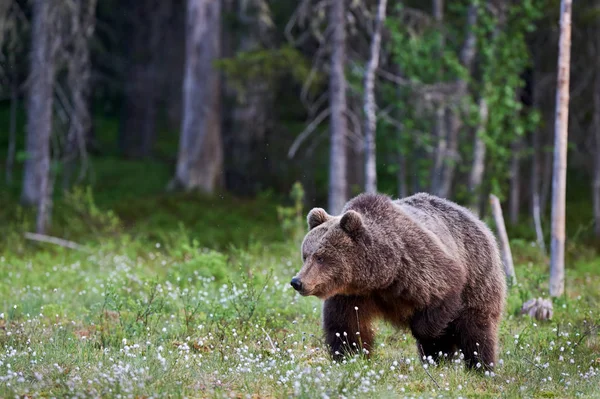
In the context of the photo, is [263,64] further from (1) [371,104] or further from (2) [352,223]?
(2) [352,223]

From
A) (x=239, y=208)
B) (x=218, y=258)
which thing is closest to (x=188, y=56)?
(x=239, y=208)

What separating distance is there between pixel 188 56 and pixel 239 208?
4.40 m

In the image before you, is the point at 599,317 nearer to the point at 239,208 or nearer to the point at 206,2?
the point at 239,208

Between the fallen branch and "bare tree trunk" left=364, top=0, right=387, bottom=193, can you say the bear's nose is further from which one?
the fallen branch

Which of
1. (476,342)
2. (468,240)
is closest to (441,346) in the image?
(476,342)

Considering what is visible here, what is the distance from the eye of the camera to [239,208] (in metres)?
22.5

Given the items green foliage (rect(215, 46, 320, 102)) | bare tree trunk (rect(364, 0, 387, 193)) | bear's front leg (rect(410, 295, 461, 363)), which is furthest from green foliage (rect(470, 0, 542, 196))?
bear's front leg (rect(410, 295, 461, 363))

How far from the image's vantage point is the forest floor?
6605 millimetres

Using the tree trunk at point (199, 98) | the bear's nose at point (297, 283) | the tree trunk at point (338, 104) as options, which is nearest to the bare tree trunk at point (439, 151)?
the tree trunk at point (338, 104)

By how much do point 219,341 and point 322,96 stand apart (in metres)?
11.2

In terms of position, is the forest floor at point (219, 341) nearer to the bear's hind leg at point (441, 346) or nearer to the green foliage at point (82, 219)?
the bear's hind leg at point (441, 346)

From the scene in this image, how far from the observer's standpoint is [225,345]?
26.8 ft

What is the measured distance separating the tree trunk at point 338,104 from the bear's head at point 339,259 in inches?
381

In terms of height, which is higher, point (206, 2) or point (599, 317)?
point (206, 2)
